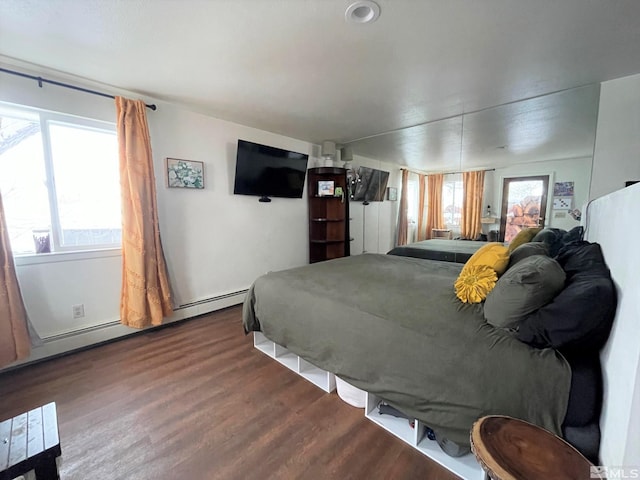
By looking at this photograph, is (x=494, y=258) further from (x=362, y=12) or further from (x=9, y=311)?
(x=9, y=311)

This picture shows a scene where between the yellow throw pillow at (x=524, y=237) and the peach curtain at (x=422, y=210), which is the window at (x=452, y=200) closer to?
the peach curtain at (x=422, y=210)

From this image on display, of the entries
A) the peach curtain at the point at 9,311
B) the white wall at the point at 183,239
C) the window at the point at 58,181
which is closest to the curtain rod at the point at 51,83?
the white wall at the point at 183,239

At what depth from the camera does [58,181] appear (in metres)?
2.27

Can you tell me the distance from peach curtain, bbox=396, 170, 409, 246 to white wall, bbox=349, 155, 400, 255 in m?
0.08

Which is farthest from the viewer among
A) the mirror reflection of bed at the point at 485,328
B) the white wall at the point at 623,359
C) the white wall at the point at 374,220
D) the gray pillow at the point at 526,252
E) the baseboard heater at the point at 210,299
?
the white wall at the point at 374,220

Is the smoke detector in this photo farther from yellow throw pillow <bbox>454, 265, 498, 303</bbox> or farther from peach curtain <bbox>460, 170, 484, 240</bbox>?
yellow throw pillow <bbox>454, 265, 498, 303</bbox>

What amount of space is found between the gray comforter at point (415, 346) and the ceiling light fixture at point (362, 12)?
1663 millimetres

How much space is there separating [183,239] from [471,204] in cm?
343

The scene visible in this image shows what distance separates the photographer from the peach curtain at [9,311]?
189cm

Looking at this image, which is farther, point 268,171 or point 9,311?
point 268,171

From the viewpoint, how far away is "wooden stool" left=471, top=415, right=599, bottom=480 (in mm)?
715

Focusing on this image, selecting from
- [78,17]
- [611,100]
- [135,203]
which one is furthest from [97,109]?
[611,100]

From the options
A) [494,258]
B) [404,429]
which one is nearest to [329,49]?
[494,258]

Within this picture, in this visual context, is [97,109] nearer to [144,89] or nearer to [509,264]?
[144,89]
